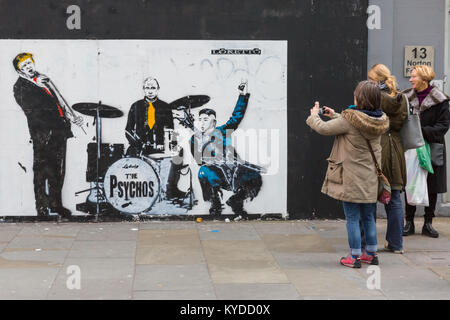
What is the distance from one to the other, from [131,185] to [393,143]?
3.47 m

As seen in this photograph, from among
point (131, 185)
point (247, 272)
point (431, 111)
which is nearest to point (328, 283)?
point (247, 272)

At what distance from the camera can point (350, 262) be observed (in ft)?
23.1

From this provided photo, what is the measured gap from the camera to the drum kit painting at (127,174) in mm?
9148

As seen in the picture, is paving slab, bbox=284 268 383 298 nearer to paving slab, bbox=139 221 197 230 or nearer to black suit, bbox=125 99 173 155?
paving slab, bbox=139 221 197 230

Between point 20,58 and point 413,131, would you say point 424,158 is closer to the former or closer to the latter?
point 413,131

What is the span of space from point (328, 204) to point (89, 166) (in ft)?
10.5

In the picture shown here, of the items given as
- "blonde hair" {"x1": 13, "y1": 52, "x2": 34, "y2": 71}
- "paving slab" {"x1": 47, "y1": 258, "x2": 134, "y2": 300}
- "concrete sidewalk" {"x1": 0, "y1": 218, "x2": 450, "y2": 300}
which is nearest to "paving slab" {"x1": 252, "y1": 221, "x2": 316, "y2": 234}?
"concrete sidewalk" {"x1": 0, "y1": 218, "x2": 450, "y2": 300}

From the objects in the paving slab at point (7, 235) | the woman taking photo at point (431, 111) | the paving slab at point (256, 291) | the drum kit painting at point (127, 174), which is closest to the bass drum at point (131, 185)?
the drum kit painting at point (127, 174)

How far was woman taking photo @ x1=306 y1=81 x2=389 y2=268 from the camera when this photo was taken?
676 cm

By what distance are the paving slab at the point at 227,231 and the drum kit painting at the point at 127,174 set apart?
78 centimetres

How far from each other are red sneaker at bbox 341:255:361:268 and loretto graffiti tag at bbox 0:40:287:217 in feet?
7.97

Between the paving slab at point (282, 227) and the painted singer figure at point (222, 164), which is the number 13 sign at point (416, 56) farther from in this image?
the paving slab at point (282, 227)

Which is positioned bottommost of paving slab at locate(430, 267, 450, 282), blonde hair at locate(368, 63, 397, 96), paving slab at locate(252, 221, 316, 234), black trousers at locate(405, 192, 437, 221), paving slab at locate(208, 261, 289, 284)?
paving slab at locate(430, 267, 450, 282)

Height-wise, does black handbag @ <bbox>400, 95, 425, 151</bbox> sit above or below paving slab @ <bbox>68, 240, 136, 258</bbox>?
above
